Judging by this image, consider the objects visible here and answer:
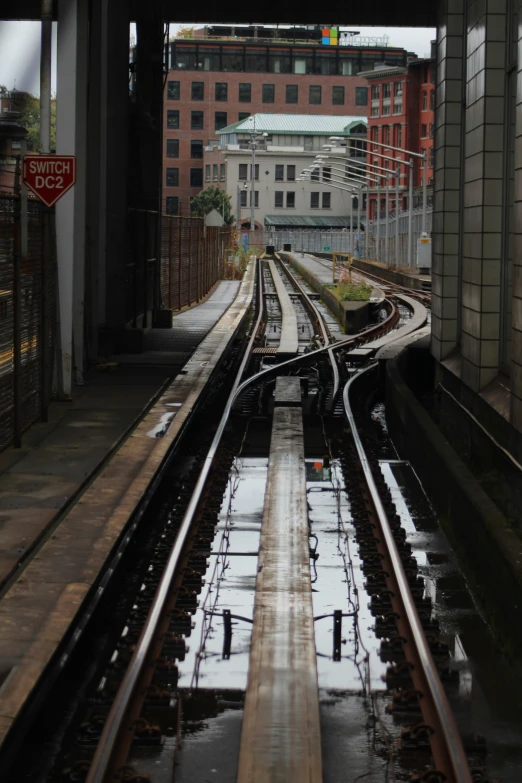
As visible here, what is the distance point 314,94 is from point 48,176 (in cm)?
12640

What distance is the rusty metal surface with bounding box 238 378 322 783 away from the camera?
571cm

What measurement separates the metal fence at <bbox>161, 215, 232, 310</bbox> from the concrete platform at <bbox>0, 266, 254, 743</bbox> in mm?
14552

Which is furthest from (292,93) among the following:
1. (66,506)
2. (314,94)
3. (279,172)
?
(66,506)

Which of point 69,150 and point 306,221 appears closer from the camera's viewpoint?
point 69,150

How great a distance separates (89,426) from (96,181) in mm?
7880

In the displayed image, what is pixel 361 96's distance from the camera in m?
138

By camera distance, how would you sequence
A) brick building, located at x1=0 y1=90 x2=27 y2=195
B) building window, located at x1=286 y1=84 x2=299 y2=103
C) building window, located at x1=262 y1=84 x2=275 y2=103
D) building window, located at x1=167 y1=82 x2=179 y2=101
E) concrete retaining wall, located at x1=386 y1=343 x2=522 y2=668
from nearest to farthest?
concrete retaining wall, located at x1=386 y1=343 x2=522 y2=668, brick building, located at x1=0 y1=90 x2=27 y2=195, building window, located at x1=167 y1=82 x2=179 y2=101, building window, located at x1=262 y1=84 x2=275 y2=103, building window, located at x1=286 y1=84 x2=299 y2=103

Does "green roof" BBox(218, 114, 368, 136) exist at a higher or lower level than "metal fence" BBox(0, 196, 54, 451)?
higher

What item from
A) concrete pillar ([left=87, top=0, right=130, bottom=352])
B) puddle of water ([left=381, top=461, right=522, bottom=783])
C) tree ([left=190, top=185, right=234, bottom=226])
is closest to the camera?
puddle of water ([left=381, top=461, right=522, bottom=783])

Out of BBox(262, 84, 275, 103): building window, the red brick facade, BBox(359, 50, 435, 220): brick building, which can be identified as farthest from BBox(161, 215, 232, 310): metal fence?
BBox(262, 84, 275, 103): building window

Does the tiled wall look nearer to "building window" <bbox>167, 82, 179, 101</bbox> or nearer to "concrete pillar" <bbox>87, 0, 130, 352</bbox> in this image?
"concrete pillar" <bbox>87, 0, 130, 352</bbox>

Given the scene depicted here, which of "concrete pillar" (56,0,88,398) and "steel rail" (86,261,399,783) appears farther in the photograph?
"concrete pillar" (56,0,88,398)

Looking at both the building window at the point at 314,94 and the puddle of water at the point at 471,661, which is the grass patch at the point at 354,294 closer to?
the puddle of water at the point at 471,661

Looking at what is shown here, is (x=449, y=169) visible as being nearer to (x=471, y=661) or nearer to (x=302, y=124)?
(x=471, y=661)
